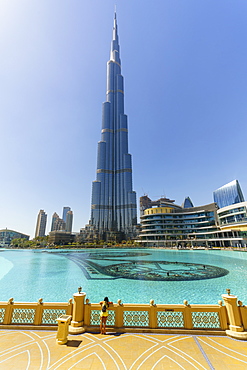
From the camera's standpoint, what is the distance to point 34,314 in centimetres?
666

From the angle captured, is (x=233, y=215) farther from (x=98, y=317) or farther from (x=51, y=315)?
(x=51, y=315)

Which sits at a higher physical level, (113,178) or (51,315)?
(113,178)

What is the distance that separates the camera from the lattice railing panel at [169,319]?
6.23 meters

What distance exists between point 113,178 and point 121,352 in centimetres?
14710

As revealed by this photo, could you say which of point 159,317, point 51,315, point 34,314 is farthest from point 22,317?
point 159,317

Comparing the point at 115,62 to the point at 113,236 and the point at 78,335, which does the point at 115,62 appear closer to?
the point at 113,236

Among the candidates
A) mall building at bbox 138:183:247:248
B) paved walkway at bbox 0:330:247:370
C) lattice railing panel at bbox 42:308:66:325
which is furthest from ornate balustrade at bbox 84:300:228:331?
mall building at bbox 138:183:247:248

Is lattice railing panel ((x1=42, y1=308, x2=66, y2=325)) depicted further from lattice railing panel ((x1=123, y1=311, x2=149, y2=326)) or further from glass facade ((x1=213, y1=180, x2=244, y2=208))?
glass facade ((x1=213, y1=180, x2=244, y2=208))

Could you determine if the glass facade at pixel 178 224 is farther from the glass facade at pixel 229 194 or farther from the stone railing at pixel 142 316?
the stone railing at pixel 142 316

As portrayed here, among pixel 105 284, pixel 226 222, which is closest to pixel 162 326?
pixel 105 284

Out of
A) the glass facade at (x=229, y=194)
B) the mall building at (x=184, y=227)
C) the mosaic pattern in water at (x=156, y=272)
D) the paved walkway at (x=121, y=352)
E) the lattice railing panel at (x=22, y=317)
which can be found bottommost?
the mosaic pattern in water at (x=156, y=272)

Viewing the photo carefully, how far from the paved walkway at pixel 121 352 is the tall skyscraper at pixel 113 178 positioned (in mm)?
131979

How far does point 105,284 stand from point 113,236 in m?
117

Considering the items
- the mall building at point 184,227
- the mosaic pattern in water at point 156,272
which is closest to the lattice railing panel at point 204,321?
the mosaic pattern in water at point 156,272
